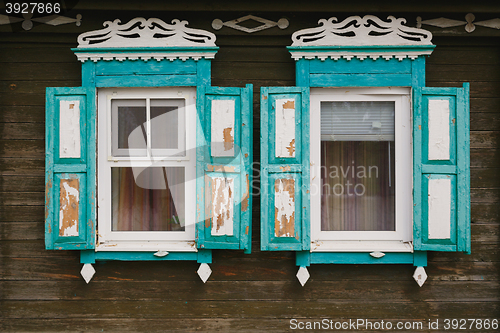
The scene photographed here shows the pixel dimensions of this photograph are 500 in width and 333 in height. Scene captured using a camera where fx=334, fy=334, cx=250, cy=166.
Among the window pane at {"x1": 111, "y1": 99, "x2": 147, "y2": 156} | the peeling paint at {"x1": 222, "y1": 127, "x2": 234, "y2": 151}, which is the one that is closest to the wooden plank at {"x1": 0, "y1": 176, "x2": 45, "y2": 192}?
the window pane at {"x1": 111, "y1": 99, "x2": 147, "y2": 156}

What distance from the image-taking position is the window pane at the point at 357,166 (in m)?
2.61

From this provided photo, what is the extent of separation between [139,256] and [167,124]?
103 centimetres

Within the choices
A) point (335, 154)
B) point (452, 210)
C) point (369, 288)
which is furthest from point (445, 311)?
point (335, 154)

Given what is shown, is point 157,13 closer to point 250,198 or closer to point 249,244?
point 250,198

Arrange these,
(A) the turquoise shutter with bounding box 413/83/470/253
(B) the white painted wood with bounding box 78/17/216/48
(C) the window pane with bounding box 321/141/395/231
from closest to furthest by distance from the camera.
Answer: (A) the turquoise shutter with bounding box 413/83/470/253 → (B) the white painted wood with bounding box 78/17/216/48 → (C) the window pane with bounding box 321/141/395/231

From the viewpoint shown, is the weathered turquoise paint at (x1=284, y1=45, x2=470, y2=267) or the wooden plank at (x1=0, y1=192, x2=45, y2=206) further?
the wooden plank at (x1=0, y1=192, x2=45, y2=206)

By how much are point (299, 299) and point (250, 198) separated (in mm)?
900

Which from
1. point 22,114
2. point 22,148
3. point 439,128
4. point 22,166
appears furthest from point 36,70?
point 439,128

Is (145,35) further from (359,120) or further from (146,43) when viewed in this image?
(359,120)

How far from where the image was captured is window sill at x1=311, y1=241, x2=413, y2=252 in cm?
249

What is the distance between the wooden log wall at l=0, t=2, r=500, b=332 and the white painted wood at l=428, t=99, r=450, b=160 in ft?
0.97

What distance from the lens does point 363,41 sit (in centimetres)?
254

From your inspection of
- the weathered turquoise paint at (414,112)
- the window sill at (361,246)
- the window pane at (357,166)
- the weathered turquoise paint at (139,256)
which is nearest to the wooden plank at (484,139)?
the weathered turquoise paint at (414,112)

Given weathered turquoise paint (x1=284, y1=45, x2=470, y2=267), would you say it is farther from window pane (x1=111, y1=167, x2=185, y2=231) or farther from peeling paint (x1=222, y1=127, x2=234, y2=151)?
window pane (x1=111, y1=167, x2=185, y2=231)
